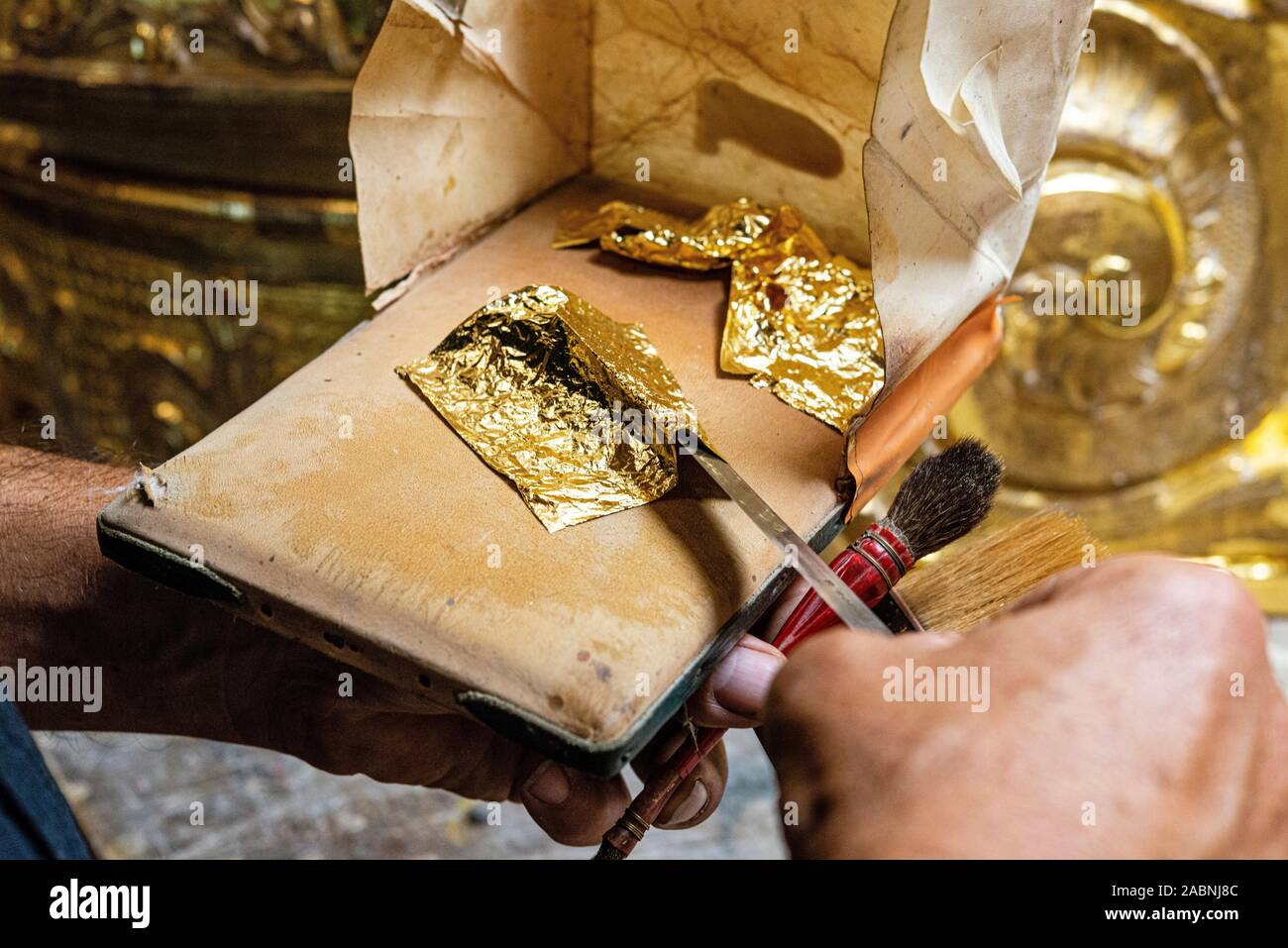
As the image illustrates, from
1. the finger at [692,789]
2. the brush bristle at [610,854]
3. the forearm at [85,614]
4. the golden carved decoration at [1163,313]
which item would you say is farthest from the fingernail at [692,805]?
the golden carved decoration at [1163,313]

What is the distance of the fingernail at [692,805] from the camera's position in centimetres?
77

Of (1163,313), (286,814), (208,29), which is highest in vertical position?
(208,29)

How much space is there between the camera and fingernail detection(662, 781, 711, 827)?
765mm

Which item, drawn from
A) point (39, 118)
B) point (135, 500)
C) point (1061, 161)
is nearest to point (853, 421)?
point (135, 500)

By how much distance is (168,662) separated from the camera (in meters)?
0.86

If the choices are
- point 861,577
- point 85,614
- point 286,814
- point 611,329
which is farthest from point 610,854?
point 286,814

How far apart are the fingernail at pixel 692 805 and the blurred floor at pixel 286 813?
47cm

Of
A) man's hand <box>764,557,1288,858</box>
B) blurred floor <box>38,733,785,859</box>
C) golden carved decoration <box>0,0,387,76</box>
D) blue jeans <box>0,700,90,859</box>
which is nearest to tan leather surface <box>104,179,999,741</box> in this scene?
man's hand <box>764,557,1288,858</box>

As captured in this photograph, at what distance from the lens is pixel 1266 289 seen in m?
1.30

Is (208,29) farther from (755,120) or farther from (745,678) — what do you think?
(745,678)

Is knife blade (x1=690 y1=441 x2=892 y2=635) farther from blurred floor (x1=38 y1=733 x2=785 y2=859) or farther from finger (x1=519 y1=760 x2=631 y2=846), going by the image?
blurred floor (x1=38 y1=733 x2=785 y2=859)

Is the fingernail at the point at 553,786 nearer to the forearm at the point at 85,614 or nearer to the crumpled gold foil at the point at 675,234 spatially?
the forearm at the point at 85,614

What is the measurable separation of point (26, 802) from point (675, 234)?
0.56 meters

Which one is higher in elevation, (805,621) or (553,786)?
(805,621)
